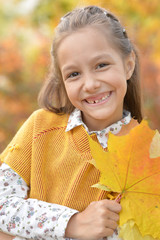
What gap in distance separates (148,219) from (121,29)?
3.18 ft

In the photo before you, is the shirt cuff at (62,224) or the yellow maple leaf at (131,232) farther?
the shirt cuff at (62,224)

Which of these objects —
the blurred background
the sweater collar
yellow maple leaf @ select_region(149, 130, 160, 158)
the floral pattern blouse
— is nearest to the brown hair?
the sweater collar

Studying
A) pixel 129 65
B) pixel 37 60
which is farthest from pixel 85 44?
pixel 37 60

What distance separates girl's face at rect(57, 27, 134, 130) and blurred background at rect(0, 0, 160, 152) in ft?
5.08

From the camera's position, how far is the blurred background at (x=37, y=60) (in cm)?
423

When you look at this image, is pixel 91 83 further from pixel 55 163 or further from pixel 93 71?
pixel 55 163

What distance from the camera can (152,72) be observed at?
4242mm

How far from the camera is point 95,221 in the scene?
1.38 meters

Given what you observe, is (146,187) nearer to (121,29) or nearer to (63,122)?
(63,122)

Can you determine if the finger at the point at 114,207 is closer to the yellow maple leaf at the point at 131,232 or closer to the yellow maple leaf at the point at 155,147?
the yellow maple leaf at the point at 131,232

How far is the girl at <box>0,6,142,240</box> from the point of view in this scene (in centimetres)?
145

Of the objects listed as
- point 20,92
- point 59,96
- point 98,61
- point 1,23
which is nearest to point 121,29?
point 98,61

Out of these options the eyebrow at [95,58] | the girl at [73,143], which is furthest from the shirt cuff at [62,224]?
the eyebrow at [95,58]

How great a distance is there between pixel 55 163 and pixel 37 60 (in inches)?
135
